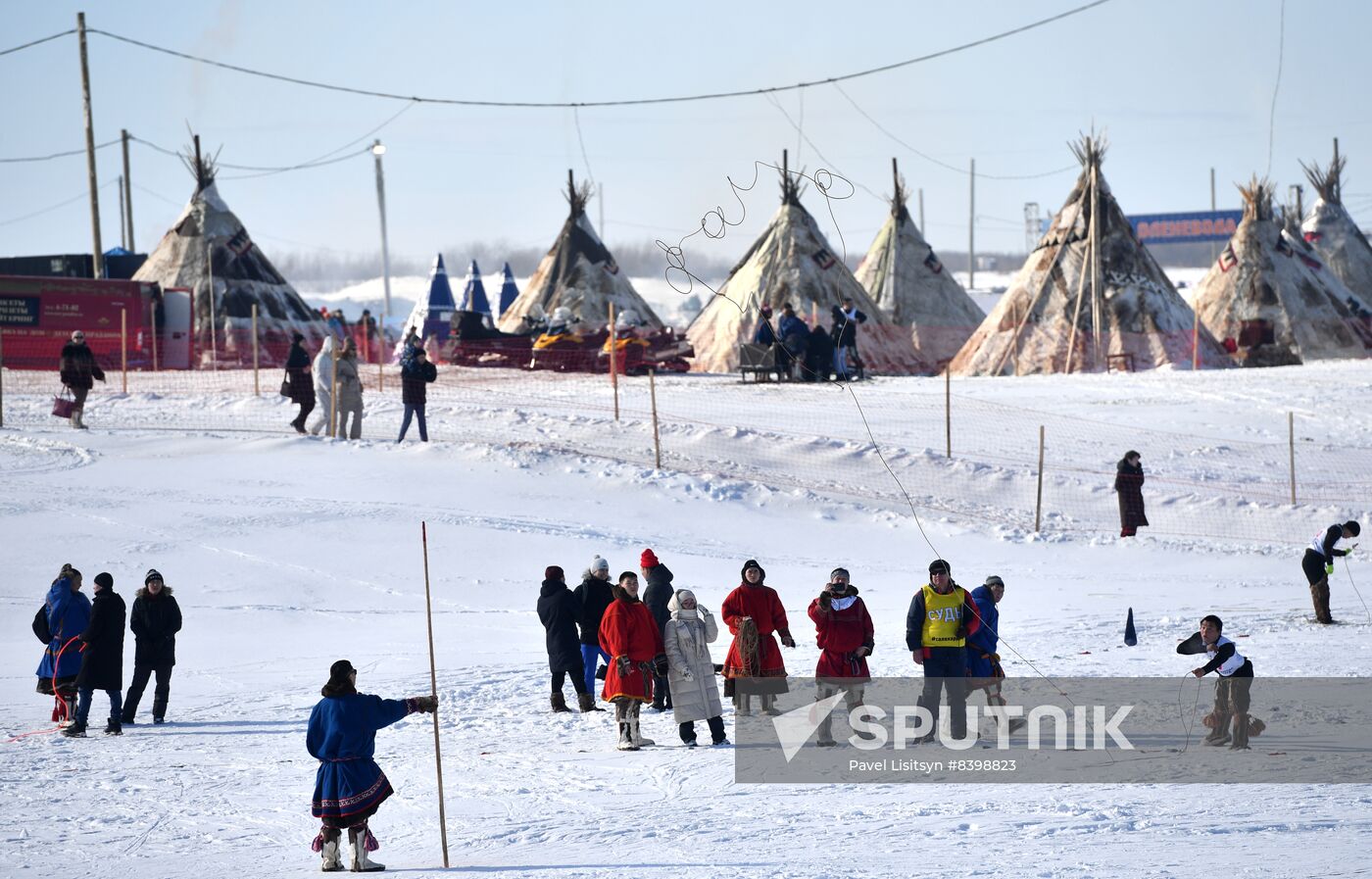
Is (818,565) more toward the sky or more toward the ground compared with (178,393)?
more toward the ground

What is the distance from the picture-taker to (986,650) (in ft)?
30.1

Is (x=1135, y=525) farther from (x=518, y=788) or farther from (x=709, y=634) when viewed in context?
(x=518, y=788)

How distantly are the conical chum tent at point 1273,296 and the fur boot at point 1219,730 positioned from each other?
90.8ft

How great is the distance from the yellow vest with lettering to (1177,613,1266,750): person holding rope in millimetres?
1196

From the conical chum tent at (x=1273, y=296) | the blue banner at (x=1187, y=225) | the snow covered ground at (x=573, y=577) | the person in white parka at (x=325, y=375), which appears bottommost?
the snow covered ground at (x=573, y=577)

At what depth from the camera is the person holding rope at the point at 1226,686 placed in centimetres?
863

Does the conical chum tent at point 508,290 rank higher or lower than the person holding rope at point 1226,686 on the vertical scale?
higher

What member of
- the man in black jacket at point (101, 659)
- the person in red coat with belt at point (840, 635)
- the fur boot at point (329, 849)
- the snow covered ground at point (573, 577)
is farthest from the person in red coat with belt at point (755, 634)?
the man in black jacket at point (101, 659)

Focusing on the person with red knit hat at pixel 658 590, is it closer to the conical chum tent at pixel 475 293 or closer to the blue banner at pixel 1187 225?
the conical chum tent at pixel 475 293

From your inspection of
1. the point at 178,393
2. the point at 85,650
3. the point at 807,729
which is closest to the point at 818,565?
the point at 807,729

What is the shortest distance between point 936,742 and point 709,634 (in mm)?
1441

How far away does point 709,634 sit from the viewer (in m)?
9.32

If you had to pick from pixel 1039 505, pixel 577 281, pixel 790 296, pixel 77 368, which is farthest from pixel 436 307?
pixel 1039 505

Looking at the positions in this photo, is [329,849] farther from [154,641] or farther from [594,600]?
[154,641]
